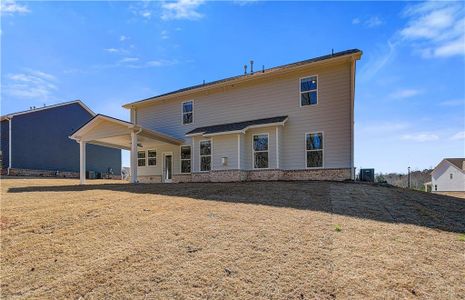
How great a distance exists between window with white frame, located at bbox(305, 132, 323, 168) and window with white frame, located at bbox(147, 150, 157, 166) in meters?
10.3

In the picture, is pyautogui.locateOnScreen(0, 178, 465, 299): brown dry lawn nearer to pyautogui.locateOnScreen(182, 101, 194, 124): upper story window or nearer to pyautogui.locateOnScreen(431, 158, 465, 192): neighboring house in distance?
pyautogui.locateOnScreen(182, 101, 194, 124): upper story window

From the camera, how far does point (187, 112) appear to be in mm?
18812

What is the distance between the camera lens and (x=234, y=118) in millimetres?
16781

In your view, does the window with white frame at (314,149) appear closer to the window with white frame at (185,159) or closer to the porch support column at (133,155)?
the window with white frame at (185,159)

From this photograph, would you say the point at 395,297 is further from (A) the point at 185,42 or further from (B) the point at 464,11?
(A) the point at 185,42

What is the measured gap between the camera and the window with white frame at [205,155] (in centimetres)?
1688

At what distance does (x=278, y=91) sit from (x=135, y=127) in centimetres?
745

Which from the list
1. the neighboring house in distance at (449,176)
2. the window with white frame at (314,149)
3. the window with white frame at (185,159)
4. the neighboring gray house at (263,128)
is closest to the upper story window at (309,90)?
the neighboring gray house at (263,128)

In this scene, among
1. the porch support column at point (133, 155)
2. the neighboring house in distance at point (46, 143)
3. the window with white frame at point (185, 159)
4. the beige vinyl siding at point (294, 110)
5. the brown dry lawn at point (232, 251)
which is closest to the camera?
the brown dry lawn at point (232, 251)

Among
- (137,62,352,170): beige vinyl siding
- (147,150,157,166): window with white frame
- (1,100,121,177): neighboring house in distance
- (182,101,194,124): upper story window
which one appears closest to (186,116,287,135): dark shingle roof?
(137,62,352,170): beige vinyl siding

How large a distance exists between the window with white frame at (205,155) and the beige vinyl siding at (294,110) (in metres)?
0.40

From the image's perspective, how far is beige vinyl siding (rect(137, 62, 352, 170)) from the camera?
13.9 metres

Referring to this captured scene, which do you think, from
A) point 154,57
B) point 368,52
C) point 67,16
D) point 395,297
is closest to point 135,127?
point 154,57

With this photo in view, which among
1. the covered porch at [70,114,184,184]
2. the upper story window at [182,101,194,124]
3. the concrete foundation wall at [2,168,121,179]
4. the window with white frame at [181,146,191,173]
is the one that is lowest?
the concrete foundation wall at [2,168,121,179]
